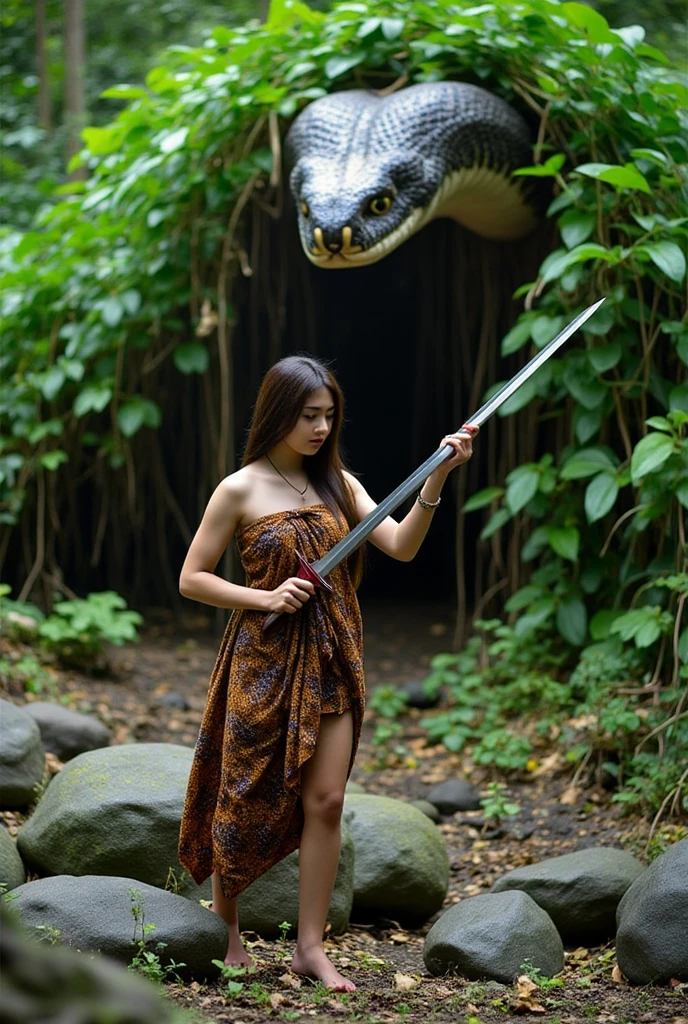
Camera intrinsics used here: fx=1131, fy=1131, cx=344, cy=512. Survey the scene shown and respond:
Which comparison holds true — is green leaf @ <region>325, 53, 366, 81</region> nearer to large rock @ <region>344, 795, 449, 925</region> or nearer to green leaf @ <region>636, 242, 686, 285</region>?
green leaf @ <region>636, 242, 686, 285</region>

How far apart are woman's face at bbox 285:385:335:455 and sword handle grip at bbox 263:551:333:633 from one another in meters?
0.27

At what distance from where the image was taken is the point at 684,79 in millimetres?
4852

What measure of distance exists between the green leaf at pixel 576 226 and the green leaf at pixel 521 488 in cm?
92

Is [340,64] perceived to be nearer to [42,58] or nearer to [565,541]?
[565,541]

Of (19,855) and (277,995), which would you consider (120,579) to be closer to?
(19,855)

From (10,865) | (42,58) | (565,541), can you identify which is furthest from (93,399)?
(42,58)

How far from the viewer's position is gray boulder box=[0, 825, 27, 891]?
2.91m

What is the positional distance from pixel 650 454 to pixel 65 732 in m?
2.28

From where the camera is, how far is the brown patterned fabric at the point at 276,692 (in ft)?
8.39

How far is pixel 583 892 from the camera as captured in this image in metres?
3.08

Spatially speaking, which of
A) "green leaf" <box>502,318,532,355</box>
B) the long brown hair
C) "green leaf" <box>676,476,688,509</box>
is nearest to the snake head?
"green leaf" <box>502,318,532,355</box>

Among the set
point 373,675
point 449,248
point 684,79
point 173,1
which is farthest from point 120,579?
point 173,1

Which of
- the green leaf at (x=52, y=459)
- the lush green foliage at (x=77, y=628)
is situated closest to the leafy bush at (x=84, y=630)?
the lush green foliage at (x=77, y=628)

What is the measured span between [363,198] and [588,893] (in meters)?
2.69
